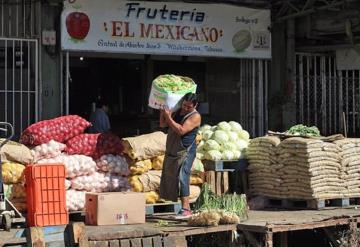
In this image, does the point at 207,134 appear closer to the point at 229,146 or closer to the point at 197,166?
the point at 229,146

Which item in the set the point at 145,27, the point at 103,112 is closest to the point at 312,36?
the point at 145,27

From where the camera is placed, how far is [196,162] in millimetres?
9773

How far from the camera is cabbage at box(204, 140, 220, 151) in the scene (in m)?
10.4

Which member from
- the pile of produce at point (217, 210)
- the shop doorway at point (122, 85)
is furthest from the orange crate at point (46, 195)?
the shop doorway at point (122, 85)

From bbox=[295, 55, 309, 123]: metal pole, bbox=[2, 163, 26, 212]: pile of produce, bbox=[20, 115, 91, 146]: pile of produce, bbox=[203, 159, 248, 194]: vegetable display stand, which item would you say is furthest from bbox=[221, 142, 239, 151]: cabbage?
bbox=[295, 55, 309, 123]: metal pole

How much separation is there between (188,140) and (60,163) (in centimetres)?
169

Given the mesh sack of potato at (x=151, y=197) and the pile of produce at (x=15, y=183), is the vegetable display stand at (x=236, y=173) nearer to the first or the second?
the mesh sack of potato at (x=151, y=197)

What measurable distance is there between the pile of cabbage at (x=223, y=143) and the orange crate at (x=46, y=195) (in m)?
2.84

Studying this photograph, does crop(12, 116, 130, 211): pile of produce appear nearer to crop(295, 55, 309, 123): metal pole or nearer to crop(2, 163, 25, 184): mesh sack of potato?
crop(2, 163, 25, 184): mesh sack of potato

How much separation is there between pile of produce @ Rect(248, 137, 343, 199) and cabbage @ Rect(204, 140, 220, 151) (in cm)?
64

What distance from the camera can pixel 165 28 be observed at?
13.1 metres

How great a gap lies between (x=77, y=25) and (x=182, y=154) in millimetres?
4510

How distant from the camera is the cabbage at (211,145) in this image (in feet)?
34.0

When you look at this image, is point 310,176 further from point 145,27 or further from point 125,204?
point 145,27
